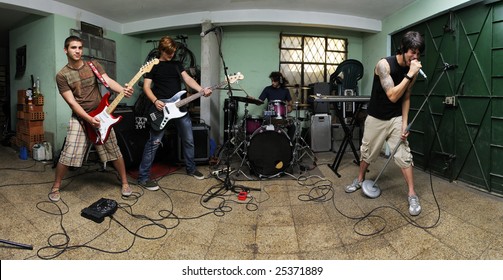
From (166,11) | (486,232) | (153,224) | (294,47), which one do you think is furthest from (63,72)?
(294,47)

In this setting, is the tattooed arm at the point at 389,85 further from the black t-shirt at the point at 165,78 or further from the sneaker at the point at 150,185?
the sneaker at the point at 150,185

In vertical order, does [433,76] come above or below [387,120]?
above

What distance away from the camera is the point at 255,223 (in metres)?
2.12

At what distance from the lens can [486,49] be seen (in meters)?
2.76

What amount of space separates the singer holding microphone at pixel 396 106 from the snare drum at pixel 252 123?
1457mm

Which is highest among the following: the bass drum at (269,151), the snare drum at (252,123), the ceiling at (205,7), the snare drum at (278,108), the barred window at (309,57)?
the ceiling at (205,7)

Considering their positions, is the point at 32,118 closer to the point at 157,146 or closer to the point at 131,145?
the point at 131,145

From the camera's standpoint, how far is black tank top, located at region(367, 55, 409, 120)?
89.7 inches

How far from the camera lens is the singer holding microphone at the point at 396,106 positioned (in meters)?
2.12

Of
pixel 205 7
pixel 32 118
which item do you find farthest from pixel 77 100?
pixel 205 7

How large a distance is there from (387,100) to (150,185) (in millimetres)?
2412

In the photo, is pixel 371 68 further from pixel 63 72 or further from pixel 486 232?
pixel 63 72

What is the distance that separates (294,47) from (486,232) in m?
4.12

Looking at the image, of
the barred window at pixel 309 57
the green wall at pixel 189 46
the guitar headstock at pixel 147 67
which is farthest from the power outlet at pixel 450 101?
the guitar headstock at pixel 147 67
